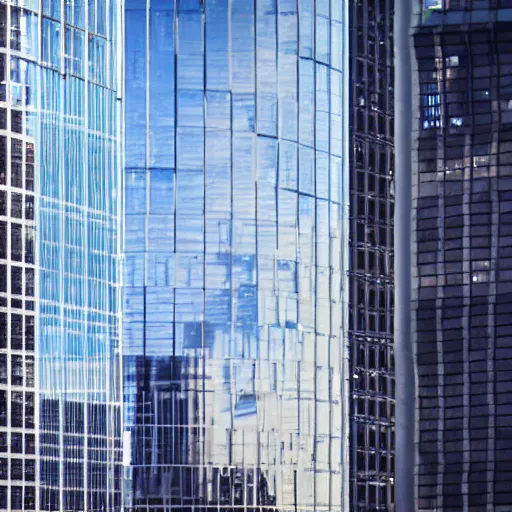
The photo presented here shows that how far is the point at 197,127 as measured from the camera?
87.7 feet

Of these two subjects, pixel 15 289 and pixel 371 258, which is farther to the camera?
pixel 371 258

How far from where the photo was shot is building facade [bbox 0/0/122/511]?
25234 mm

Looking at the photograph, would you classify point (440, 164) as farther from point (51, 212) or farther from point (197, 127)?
point (51, 212)

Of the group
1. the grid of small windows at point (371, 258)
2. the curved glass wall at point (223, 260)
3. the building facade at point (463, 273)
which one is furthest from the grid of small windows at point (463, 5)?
the curved glass wall at point (223, 260)

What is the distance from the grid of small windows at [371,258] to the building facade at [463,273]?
0.71 metres

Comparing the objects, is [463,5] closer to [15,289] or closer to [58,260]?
[58,260]

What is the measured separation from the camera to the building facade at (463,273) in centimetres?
2862

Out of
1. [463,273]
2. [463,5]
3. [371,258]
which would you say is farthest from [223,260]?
[463,5]

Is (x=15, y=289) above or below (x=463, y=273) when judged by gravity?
below

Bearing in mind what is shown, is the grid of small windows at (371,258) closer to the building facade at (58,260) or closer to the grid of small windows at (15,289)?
the building facade at (58,260)

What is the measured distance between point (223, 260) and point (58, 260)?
3.25 meters

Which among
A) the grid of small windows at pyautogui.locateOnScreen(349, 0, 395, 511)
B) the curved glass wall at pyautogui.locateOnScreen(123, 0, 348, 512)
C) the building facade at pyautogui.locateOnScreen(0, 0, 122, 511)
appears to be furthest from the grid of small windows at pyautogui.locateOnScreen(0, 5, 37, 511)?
the grid of small windows at pyautogui.locateOnScreen(349, 0, 395, 511)

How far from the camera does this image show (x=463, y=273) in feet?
94.6

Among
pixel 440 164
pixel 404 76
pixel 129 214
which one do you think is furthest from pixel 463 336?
pixel 129 214
